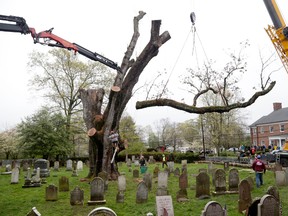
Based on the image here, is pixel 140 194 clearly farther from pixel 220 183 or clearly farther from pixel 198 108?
pixel 198 108

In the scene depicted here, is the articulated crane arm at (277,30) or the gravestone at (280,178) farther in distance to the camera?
the articulated crane arm at (277,30)

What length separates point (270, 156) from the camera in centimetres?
2450

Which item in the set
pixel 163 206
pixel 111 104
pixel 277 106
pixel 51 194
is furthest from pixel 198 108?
pixel 277 106

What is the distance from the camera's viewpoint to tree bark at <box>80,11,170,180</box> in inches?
529

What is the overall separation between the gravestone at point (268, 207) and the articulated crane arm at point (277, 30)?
10.8m

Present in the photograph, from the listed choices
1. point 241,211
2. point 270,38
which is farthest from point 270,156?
point 241,211

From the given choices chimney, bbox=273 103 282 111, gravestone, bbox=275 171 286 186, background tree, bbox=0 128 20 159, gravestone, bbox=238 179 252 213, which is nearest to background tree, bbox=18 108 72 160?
background tree, bbox=0 128 20 159

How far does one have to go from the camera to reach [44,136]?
28.8 meters

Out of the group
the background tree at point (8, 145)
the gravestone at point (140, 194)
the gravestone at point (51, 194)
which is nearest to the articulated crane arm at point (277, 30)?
the gravestone at point (140, 194)

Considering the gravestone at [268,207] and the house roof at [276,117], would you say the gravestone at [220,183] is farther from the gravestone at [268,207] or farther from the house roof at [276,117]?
the house roof at [276,117]

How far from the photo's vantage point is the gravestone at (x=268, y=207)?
6258 mm

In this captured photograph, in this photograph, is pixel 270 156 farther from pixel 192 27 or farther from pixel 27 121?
pixel 27 121

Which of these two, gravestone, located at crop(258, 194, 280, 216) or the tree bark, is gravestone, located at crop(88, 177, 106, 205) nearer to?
the tree bark

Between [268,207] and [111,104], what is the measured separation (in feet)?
30.6
